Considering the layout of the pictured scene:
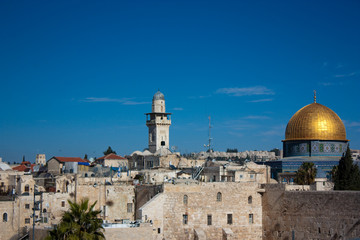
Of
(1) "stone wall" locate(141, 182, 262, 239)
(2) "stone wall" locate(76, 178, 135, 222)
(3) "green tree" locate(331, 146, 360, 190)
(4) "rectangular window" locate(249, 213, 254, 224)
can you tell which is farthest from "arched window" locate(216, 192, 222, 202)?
(3) "green tree" locate(331, 146, 360, 190)

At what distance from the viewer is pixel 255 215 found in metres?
35.9

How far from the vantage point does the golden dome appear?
50.5 m

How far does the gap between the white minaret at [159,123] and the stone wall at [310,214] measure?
78.0ft

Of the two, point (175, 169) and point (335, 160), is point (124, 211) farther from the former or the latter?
point (335, 160)

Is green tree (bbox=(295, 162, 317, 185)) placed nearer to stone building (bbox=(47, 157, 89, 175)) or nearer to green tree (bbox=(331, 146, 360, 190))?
green tree (bbox=(331, 146, 360, 190))

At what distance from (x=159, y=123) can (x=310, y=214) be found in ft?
91.3

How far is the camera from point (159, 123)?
2275 inches

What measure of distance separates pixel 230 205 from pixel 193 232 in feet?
10.3

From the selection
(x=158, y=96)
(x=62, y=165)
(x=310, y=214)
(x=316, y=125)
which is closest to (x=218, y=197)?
(x=310, y=214)

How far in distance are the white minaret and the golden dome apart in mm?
13894

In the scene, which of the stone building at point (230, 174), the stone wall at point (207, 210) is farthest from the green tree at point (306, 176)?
the stone wall at point (207, 210)

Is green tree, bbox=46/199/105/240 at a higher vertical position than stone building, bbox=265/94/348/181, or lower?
lower

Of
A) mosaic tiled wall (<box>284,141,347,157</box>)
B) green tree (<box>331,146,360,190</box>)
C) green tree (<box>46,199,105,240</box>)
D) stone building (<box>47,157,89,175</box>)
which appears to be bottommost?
green tree (<box>46,199,105,240</box>)

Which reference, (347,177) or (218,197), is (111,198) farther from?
(347,177)
